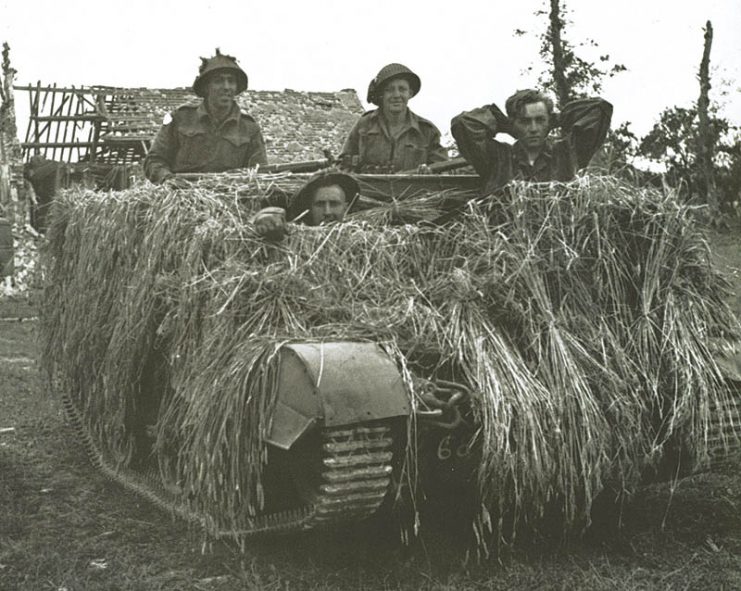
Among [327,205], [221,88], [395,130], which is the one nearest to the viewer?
[327,205]

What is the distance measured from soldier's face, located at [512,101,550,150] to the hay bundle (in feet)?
3.72

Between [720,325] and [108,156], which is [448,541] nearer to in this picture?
[720,325]

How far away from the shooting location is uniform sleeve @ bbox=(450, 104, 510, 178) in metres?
5.82

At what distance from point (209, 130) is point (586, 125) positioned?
Result: 2.79 meters

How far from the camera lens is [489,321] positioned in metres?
4.44

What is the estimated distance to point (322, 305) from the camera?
4.42 m

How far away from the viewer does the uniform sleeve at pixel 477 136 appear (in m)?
5.82

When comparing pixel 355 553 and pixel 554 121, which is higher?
pixel 554 121

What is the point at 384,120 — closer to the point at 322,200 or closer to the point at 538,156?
the point at 538,156

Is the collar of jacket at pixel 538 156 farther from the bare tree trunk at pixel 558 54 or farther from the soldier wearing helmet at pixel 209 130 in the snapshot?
the bare tree trunk at pixel 558 54

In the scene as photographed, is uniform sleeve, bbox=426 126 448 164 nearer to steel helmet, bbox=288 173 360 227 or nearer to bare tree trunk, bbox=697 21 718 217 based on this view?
steel helmet, bbox=288 173 360 227

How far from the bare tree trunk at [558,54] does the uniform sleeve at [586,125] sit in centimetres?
1563

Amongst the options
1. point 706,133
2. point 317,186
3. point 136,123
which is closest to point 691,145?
point 706,133

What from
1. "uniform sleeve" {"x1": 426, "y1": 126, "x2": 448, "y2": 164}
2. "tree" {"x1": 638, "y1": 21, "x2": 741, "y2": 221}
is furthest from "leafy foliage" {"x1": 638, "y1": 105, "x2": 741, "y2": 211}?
"uniform sleeve" {"x1": 426, "y1": 126, "x2": 448, "y2": 164}
